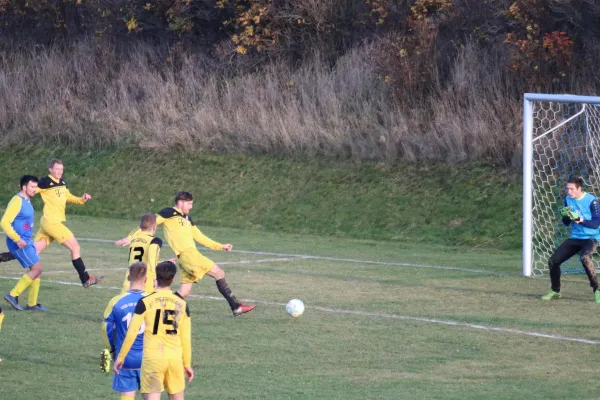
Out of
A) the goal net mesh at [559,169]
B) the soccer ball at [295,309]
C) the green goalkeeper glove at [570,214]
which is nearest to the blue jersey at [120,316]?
the soccer ball at [295,309]

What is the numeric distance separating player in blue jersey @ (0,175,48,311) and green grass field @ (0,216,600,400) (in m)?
0.60

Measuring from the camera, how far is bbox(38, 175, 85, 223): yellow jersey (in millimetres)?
17375

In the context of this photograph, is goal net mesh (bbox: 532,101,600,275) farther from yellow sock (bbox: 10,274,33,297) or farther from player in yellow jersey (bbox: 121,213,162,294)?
yellow sock (bbox: 10,274,33,297)

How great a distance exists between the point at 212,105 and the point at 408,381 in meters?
23.7

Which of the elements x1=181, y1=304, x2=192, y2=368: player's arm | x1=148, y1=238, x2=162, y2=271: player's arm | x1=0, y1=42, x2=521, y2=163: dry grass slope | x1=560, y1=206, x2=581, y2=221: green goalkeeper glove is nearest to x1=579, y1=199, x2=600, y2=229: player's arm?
x1=560, y1=206, x2=581, y2=221: green goalkeeper glove

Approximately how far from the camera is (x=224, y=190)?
29.7 metres

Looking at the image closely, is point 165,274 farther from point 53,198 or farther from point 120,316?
point 53,198

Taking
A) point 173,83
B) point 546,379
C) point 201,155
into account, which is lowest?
point 546,379

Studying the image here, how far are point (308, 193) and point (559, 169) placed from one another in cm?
690

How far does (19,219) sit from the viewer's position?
1534 centimetres

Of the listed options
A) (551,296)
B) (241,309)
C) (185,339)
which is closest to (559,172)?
(551,296)

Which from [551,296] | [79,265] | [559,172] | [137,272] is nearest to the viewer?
[137,272]

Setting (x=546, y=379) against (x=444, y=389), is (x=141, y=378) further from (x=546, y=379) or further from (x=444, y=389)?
(x=546, y=379)

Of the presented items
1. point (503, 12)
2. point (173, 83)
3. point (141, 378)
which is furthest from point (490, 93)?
point (141, 378)
